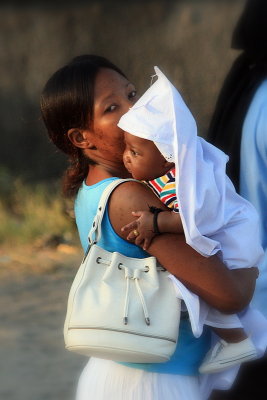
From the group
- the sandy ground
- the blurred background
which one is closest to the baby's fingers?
the sandy ground

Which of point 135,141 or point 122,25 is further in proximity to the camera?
point 122,25

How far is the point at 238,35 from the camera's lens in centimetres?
254

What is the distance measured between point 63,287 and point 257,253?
3.66 metres

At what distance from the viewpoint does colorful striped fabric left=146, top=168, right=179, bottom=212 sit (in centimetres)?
200

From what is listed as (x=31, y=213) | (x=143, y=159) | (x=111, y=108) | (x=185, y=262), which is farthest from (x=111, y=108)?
(x=31, y=213)

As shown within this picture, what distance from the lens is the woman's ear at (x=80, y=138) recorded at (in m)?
2.21

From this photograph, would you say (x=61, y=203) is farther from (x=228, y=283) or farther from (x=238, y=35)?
(x=228, y=283)

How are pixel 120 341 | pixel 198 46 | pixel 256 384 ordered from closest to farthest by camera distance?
1. pixel 120 341
2. pixel 256 384
3. pixel 198 46

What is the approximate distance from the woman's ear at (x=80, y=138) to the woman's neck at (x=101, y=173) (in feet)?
0.18

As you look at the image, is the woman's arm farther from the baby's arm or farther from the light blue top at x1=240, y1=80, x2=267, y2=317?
the light blue top at x1=240, y1=80, x2=267, y2=317

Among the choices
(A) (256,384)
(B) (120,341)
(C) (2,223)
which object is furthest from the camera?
(C) (2,223)

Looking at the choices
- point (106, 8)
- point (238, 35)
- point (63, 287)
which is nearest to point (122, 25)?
point (106, 8)

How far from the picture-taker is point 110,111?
7.07 ft

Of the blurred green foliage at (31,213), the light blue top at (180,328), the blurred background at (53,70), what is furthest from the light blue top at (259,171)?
the blurred green foliage at (31,213)
